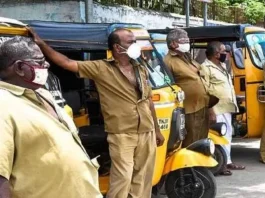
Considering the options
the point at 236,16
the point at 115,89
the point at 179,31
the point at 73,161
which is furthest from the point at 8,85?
the point at 236,16

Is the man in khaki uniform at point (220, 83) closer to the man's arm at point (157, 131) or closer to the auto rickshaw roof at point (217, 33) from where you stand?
the auto rickshaw roof at point (217, 33)

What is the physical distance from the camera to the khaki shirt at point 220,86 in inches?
271

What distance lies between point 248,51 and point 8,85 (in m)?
6.15

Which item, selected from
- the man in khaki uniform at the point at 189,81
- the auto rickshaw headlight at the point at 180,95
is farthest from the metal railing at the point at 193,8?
the auto rickshaw headlight at the point at 180,95

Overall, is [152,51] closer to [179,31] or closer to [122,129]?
[179,31]

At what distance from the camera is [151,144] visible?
15.8 ft

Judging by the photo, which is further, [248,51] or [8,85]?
[248,51]

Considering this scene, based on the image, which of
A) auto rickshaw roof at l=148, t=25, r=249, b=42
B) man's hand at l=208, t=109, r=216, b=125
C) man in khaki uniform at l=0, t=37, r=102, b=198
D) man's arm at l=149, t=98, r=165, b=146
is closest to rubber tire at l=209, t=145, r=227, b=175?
man's hand at l=208, t=109, r=216, b=125

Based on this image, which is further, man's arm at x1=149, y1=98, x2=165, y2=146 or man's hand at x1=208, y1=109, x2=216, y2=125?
man's hand at x1=208, y1=109, x2=216, y2=125

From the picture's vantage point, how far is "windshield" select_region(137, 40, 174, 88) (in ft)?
17.7

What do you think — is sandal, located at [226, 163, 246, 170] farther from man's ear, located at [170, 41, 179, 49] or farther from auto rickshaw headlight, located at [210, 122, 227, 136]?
man's ear, located at [170, 41, 179, 49]

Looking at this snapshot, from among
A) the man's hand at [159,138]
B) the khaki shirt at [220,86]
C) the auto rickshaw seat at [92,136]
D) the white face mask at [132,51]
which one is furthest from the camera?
the khaki shirt at [220,86]

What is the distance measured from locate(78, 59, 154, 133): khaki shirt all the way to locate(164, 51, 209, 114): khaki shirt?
56.6 inches

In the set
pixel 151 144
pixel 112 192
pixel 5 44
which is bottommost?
pixel 112 192
